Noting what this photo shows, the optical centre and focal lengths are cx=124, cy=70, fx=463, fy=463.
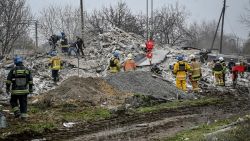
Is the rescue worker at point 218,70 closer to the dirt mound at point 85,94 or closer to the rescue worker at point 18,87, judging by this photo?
the dirt mound at point 85,94

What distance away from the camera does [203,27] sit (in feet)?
322

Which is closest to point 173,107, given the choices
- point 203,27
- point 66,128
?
point 66,128

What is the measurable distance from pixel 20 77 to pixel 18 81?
0.15 metres

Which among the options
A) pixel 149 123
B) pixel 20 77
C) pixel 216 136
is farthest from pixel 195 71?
pixel 216 136

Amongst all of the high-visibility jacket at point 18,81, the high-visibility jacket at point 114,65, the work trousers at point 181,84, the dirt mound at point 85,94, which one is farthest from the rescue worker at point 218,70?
the high-visibility jacket at point 18,81

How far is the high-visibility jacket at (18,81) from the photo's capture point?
1347cm

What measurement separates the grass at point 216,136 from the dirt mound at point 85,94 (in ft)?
15.9

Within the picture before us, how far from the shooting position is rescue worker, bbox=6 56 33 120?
13.5 meters

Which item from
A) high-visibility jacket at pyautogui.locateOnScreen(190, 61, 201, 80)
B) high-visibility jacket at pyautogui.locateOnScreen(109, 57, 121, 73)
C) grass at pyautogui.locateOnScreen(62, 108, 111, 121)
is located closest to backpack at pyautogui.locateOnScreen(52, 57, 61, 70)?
high-visibility jacket at pyautogui.locateOnScreen(109, 57, 121, 73)

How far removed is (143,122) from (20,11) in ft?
75.8

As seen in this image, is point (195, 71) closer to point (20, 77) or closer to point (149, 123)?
point (149, 123)

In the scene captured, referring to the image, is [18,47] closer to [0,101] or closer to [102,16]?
[102,16]

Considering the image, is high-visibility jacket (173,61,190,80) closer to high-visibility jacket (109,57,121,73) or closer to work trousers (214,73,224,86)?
high-visibility jacket (109,57,121,73)

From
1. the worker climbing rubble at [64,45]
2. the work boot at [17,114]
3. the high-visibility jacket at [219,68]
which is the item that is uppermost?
the worker climbing rubble at [64,45]
